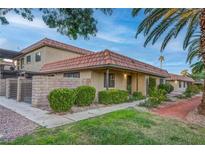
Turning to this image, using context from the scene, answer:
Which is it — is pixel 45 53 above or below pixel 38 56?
above

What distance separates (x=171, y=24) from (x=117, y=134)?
22.5 feet

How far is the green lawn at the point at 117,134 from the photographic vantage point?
4504 millimetres

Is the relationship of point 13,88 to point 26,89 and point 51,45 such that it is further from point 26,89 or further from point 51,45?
point 51,45

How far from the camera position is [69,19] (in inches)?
231

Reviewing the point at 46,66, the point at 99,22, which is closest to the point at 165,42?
the point at 99,22

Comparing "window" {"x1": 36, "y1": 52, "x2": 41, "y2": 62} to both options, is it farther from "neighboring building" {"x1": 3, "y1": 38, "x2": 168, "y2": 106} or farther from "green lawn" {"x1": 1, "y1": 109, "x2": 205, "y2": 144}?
"green lawn" {"x1": 1, "y1": 109, "x2": 205, "y2": 144}

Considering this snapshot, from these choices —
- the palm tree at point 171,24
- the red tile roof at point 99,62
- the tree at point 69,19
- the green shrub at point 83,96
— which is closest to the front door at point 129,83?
the red tile roof at point 99,62

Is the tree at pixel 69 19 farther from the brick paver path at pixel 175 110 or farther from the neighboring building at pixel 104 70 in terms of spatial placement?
the brick paver path at pixel 175 110

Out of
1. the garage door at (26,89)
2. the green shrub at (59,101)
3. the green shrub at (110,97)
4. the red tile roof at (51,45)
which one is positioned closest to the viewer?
the green shrub at (59,101)

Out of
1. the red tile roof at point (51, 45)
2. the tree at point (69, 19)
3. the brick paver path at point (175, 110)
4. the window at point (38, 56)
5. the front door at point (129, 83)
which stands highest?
the red tile roof at point (51, 45)

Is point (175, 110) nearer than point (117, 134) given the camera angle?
No

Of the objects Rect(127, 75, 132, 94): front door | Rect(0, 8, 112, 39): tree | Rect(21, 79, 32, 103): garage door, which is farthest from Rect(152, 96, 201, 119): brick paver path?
Rect(21, 79, 32, 103): garage door

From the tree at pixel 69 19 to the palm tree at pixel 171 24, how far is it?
9.86 feet

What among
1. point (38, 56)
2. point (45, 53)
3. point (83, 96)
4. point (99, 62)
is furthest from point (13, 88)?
point (99, 62)
